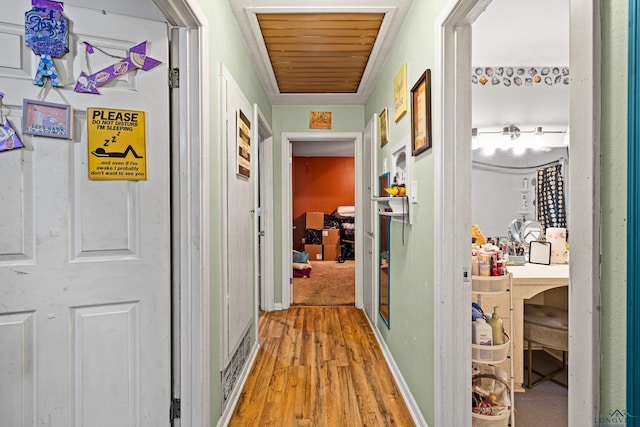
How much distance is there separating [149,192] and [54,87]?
520 mm

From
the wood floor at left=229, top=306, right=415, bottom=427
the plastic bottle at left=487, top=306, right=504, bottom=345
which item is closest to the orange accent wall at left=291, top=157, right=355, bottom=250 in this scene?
the wood floor at left=229, top=306, right=415, bottom=427

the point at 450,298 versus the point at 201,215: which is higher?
the point at 201,215

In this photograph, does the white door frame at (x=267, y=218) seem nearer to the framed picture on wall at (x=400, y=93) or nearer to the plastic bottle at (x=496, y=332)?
the framed picture on wall at (x=400, y=93)

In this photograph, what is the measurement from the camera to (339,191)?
7.63 metres

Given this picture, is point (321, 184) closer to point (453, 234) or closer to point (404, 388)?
point (404, 388)

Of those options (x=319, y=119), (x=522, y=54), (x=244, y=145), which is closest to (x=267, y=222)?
(x=319, y=119)

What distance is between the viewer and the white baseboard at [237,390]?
179 cm

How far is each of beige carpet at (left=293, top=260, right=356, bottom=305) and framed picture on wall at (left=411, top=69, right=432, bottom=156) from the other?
269cm

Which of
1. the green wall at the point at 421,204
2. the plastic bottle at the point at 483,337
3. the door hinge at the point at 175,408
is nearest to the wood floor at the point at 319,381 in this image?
the green wall at the point at 421,204

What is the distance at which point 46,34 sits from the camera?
1.26m

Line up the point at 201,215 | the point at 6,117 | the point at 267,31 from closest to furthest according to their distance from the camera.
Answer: the point at 6,117 < the point at 201,215 < the point at 267,31

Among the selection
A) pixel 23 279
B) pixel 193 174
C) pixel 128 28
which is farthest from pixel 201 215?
pixel 128 28

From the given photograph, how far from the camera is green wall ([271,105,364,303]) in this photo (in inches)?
150

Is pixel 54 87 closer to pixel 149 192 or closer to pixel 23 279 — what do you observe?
pixel 149 192
